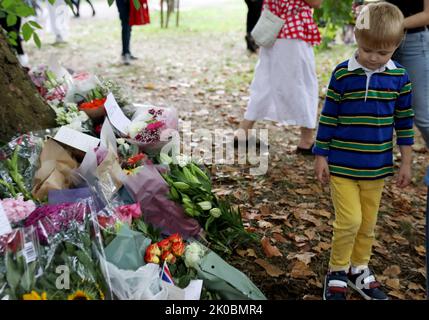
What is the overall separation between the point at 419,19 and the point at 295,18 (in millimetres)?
1198

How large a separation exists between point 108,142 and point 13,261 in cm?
98

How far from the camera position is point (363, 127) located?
7.19 feet

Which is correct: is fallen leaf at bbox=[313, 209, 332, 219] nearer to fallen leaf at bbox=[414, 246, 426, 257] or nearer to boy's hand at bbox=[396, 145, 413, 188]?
fallen leaf at bbox=[414, 246, 426, 257]

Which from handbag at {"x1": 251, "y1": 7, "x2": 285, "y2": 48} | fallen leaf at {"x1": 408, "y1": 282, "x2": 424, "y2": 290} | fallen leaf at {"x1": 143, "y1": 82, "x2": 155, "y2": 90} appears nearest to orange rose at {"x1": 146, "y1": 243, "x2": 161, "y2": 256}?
fallen leaf at {"x1": 408, "y1": 282, "x2": 424, "y2": 290}

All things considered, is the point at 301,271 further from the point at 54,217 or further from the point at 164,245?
the point at 54,217

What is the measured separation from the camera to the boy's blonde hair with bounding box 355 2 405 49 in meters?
2.03

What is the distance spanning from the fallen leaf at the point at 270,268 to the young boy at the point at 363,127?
0.97 ft

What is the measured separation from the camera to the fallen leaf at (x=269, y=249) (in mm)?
2748

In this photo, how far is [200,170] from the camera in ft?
8.66

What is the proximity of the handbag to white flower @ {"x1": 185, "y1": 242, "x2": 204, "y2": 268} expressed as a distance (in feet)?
7.42

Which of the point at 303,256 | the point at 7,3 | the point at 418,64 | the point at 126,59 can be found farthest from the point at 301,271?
the point at 126,59

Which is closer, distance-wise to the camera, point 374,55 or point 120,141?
point 374,55
